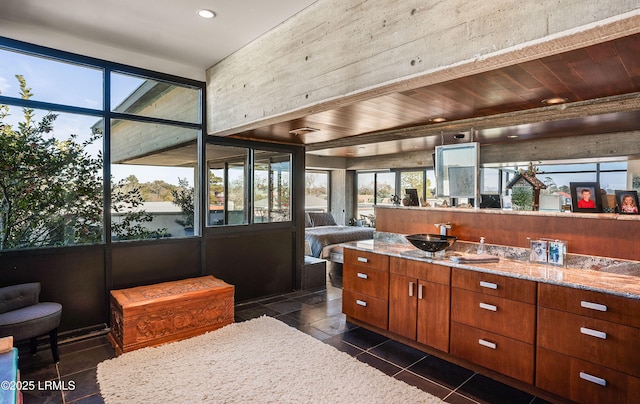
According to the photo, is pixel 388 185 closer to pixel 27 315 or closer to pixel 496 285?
pixel 496 285

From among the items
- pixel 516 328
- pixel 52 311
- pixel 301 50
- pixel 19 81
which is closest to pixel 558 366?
pixel 516 328

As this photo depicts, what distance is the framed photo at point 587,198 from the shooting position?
2.91 m

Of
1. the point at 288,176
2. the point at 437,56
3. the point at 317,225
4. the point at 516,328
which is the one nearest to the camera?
the point at 437,56

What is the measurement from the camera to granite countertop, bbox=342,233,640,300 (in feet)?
7.54

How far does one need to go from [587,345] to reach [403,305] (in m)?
1.44

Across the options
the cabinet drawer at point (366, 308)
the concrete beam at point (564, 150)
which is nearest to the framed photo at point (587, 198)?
the cabinet drawer at point (366, 308)

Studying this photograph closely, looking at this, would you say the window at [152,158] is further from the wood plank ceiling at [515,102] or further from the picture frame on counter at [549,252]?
the picture frame on counter at [549,252]

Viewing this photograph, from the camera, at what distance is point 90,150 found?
11.6 ft

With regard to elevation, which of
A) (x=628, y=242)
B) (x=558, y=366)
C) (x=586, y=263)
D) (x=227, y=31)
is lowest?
(x=558, y=366)

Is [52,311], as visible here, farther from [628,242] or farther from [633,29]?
[628,242]

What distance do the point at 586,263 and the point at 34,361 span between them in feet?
15.4

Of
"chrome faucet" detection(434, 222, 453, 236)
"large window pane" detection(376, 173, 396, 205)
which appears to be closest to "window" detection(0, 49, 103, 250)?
"chrome faucet" detection(434, 222, 453, 236)

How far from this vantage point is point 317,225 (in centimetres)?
887

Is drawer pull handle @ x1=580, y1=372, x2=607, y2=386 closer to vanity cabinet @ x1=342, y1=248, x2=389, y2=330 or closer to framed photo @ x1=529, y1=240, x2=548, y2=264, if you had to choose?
framed photo @ x1=529, y1=240, x2=548, y2=264
